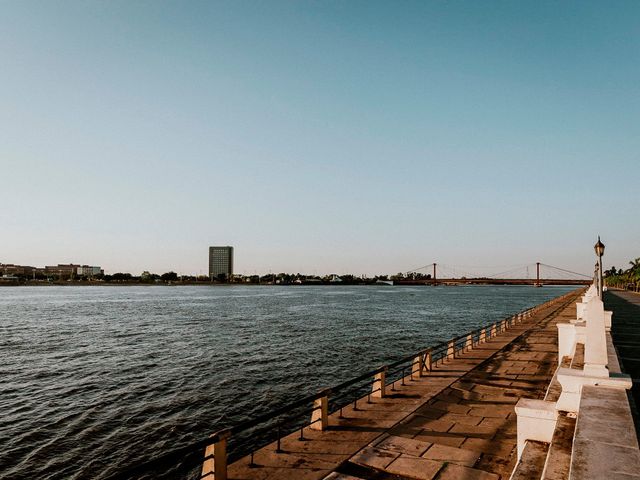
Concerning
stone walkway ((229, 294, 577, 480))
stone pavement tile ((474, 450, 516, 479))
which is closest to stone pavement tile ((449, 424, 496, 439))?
stone walkway ((229, 294, 577, 480))

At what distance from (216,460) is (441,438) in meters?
5.42

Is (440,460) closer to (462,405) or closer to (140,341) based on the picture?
(462,405)

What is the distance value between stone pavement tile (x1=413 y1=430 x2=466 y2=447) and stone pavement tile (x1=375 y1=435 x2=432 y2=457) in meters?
0.30

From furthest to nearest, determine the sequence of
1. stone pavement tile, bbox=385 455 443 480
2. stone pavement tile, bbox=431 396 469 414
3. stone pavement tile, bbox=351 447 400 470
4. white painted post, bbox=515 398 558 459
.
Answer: stone pavement tile, bbox=431 396 469 414 < stone pavement tile, bbox=351 447 400 470 < stone pavement tile, bbox=385 455 443 480 < white painted post, bbox=515 398 558 459

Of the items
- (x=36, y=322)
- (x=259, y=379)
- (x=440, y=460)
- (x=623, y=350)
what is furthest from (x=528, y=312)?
(x=36, y=322)

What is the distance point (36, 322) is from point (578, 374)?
73.3 m

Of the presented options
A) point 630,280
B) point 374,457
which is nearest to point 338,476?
point 374,457

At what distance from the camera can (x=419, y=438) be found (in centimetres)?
1058

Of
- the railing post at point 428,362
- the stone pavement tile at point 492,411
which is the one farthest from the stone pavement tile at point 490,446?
the railing post at point 428,362

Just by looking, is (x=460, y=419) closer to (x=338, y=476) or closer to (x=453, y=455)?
(x=453, y=455)

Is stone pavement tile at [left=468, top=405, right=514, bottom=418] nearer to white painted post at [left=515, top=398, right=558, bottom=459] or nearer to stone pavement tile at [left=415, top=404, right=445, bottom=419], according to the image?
stone pavement tile at [left=415, top=404, right=445, bottom=419]

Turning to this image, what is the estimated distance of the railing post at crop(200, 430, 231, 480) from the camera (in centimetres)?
829

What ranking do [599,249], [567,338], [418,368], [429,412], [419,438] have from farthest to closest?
[418,368] < [567,338] < [429,412] < [419,438] < [599,249]

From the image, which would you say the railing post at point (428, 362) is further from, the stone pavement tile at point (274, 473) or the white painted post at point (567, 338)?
the stone pavement tile at point (274, 473)
